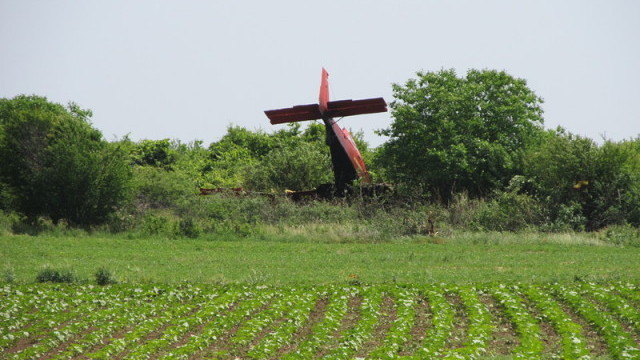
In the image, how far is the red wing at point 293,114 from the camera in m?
49.9

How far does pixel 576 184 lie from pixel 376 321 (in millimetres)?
24268

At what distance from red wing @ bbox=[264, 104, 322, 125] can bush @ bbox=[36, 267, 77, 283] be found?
25483mm

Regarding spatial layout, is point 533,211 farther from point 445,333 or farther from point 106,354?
point 106,354

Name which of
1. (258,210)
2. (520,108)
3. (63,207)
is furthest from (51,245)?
(520,108)

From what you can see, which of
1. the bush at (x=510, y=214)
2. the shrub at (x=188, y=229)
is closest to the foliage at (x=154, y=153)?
the shrub at (x=188, y=229)

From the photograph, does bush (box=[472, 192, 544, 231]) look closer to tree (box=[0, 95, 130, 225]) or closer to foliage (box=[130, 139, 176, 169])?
tree (box=[0, 95, 130, 225])

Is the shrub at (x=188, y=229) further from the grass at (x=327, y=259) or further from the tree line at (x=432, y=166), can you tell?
the tree line at (x=432, y=166)

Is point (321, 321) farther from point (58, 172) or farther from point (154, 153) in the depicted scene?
point (154, 153)

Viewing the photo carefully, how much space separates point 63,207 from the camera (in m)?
41.5

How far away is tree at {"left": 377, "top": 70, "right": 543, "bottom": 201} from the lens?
4969 centimetres

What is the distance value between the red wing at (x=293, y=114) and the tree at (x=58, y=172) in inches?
428

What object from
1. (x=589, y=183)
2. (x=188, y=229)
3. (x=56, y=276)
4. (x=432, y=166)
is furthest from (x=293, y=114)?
(x=56, y=276)

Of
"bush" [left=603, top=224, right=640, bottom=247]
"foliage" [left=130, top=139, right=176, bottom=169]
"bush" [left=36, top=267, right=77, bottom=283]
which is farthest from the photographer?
"foliage" [left=130, top=139, right=176, bottom=169]

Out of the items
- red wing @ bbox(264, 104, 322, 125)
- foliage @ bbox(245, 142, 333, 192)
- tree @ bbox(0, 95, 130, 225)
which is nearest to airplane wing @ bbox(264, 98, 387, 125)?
red wing @ bbox(264, 104, 322, 125)
